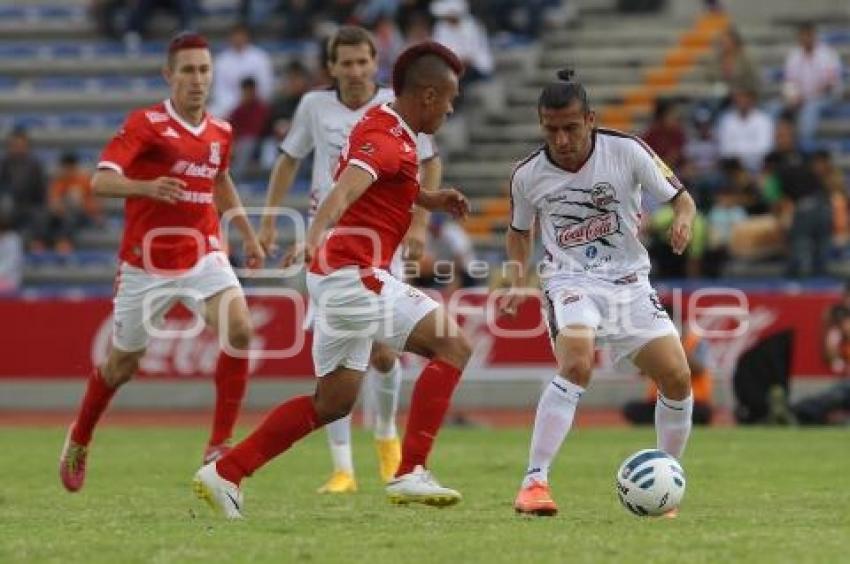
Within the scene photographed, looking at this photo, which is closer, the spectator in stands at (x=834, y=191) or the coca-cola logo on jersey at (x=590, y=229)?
the coca-cola logo on jersey at (x=590, y=229)

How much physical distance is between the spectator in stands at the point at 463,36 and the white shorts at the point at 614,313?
53.3 feet

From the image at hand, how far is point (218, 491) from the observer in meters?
10.5

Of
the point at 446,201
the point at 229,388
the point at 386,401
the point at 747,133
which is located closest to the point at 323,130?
the point at 386,401

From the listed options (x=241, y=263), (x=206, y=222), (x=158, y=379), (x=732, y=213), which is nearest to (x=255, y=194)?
(x=241, y=263)

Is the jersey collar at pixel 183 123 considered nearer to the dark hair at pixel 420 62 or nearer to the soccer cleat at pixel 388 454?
the soccer cleat at pixel 388 454

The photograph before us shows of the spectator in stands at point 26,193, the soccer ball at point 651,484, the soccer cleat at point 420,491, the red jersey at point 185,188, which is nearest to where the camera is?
the soccer ball at point 651,484

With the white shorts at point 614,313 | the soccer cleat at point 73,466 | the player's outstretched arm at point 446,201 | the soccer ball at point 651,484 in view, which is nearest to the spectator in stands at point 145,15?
the soccer cleat at point 73,466

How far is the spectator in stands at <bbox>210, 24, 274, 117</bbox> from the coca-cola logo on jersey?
17.7 metres

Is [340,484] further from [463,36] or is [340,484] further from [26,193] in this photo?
[463,36]

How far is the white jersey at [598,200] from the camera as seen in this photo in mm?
10836

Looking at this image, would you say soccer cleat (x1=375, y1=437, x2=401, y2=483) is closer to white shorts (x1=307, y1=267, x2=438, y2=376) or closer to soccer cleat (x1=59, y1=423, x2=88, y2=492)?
soccer cleat (x1=59, y1=423, x2=88, y2=492)

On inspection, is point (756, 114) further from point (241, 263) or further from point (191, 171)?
point (191, 171)

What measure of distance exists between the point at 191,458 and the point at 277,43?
574 inches

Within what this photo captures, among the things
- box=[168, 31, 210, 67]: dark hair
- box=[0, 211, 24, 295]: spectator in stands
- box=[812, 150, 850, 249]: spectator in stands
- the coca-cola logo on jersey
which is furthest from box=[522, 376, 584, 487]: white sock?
box=[0, 211, 24, 295]: spectator in stands
